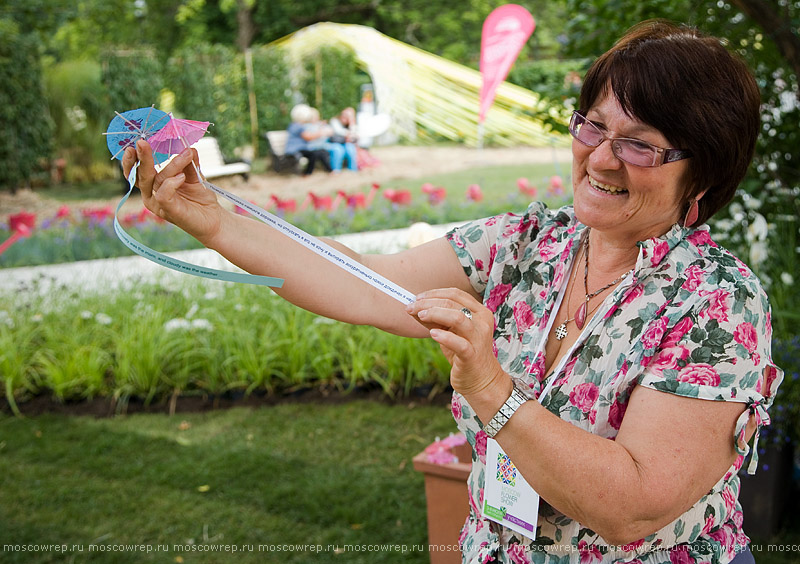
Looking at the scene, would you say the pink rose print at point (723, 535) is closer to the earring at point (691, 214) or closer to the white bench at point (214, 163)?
the earring at point (691, 214)

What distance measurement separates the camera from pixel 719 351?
1.30 meters

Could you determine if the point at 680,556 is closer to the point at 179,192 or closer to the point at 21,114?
the point at 179,192

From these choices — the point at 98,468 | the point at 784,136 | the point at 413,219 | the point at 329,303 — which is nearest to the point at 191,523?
the point at 98,468

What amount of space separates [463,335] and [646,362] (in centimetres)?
37

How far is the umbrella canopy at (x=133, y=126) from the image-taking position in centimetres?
142

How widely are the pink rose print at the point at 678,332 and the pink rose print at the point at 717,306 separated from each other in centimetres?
3

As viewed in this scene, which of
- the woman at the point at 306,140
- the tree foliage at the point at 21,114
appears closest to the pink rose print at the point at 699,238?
the tree foliage at the point at 21,114

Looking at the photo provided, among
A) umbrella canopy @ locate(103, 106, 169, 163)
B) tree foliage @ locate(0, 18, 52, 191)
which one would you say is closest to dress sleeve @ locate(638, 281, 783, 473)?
umbrella canopy @ locate(103, 106, 169, 163)

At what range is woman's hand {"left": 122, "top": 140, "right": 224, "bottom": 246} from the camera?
1.45m

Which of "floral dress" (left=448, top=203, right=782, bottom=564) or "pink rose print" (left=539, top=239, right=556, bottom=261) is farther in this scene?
"pink rose print" (left=539, top=239, right=556, bottom=261)

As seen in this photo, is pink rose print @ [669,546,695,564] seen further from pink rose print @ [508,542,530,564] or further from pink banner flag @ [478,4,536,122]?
pink banner flag @ [478,4,536,122]

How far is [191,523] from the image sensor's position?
322 centimetres

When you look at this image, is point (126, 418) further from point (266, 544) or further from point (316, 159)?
point (316, 159)

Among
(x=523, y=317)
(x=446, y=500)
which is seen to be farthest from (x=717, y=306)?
(x=446, y=500)
